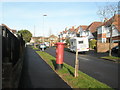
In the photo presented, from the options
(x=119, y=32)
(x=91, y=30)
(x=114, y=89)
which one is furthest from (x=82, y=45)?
(x=91, y=30)

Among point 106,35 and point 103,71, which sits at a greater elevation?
point 106,35

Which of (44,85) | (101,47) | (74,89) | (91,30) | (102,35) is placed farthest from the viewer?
(91,30)

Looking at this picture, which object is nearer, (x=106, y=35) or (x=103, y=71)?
(x=103, y=71)

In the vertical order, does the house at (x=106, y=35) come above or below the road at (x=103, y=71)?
above

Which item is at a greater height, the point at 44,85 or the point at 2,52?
the point at 2,52

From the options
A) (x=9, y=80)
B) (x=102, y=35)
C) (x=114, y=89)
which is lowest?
(x=114, y=89)

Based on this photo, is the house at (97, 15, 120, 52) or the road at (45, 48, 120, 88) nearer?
Answer: the road at (45, 48, 120, 88)

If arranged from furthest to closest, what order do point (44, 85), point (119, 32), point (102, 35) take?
point (102, 35) < point (119, 32) < point (44, 85)

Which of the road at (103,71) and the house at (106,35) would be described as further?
the house at (106,35)

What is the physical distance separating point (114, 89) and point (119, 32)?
26529 mm

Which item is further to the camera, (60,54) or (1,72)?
(60,54)

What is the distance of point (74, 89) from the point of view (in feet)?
→ 15.6

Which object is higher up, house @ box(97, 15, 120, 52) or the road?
house @ box(97, 15, 120, 52)

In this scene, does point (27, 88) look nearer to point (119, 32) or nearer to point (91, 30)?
point (119, 32)
